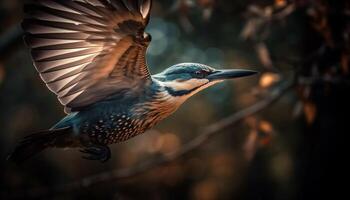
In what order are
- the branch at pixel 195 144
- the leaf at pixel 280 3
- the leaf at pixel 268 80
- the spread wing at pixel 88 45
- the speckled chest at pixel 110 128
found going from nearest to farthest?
the spread wing at pixel 88 45 → the speckled chest at pixel 110 128 → the leaf at pixel 280 3 → the leaf at pixel 268 80 → the branch at pixel 195 144

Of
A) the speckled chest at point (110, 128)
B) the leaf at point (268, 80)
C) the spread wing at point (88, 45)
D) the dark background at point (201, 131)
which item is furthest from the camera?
the dark background at point (201, 131)

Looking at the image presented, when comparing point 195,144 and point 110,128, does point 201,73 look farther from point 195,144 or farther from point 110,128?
point 195,144

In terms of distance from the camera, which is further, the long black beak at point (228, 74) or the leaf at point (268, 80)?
the leaf at point (268, 80)

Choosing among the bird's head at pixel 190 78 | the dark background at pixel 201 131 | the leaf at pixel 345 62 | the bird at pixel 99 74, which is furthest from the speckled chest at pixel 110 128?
the dark background at pixel 201 131

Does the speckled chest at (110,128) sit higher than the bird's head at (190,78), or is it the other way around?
the bird's head at (190,78)

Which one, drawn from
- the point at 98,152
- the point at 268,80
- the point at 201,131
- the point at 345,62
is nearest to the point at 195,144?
the point at 268,80

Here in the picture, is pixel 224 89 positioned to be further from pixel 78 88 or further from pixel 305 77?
pixel 78 88

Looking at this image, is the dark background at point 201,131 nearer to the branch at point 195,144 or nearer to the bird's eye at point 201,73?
the branch at point 195,144
